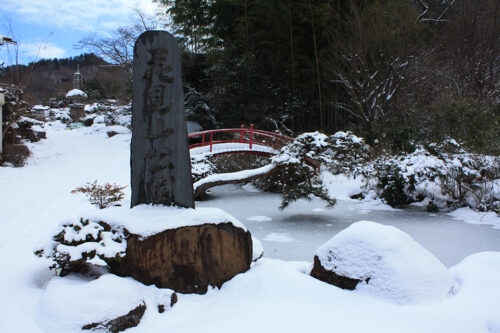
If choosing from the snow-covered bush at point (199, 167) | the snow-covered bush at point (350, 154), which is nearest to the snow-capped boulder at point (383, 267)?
the snow-covered bush at point (350, 154)

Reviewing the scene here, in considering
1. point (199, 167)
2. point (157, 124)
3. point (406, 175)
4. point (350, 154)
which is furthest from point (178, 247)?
point (350, 154)

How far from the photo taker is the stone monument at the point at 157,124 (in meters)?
3.16

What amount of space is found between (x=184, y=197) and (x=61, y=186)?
21.2 ft

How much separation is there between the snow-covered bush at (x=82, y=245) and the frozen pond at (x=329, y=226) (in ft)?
8.70

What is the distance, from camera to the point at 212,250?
2902 millimetres

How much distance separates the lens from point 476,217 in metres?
6.43

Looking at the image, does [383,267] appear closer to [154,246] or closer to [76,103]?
[154,246]

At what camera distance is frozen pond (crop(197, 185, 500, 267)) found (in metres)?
5.07

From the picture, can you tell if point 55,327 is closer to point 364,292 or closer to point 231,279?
point 231,279

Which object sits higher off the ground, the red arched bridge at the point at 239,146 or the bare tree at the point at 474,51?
the bare tree at the point at 474,51

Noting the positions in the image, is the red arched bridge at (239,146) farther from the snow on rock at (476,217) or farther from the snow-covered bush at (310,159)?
the snow on rock at (476,217)

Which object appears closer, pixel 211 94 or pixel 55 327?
pixel 55 327

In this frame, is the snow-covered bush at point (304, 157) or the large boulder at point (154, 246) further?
the snow-covered bush at point (304, 157)

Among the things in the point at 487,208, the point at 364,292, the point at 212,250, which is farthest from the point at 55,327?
the point at 487,208
